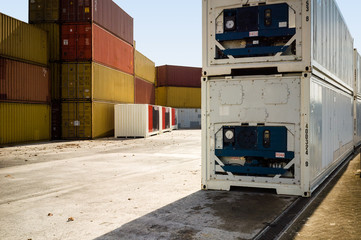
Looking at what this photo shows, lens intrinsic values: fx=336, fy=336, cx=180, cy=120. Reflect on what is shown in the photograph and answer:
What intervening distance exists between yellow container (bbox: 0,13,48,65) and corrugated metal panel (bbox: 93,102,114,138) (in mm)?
5636

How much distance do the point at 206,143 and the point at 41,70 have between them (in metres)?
22.0

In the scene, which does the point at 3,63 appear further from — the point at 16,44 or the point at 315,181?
the point at 315,181

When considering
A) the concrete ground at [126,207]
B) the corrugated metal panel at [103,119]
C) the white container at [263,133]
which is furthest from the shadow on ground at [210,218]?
the corrugated metal panel at [103,119]

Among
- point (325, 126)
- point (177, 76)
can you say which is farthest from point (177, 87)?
point (325, 126)

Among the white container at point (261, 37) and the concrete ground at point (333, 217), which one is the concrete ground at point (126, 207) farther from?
the white container at point (261, 37)

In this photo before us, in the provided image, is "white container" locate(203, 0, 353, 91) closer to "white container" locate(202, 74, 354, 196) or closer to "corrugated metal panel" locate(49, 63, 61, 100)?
"white container" locate(202, 74, 354, 196)

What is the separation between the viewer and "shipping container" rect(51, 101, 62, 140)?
2802 centimetres

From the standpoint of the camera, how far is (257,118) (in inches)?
302

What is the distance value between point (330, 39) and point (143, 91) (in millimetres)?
34208

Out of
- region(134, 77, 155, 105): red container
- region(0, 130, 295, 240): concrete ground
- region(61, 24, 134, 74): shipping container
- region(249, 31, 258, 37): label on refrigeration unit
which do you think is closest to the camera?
region(0, 130, 295, 240): concrete ground

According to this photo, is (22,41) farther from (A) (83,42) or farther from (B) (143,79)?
(B) (143,79)

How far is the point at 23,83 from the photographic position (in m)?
24.3

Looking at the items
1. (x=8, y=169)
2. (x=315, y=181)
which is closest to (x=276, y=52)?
(x=315, y=181)

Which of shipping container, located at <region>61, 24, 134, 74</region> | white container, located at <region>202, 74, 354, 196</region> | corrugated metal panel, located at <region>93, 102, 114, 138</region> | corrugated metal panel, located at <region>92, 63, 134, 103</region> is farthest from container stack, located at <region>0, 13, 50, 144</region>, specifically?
white container, located at <region>202, 74, 354, 196</region>
